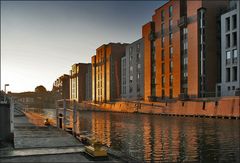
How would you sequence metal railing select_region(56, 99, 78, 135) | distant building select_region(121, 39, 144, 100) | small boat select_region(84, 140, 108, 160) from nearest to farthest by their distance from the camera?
1. small boat select_region(84, 140, 108, 160)
2. metal railing select_region(56, 99, 78, 135)
3. distant building select_region(121, 39, 144, 100)

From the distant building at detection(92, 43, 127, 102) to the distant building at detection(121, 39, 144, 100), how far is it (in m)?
6.97

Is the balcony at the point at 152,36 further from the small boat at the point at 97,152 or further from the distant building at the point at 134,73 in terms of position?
the small boat at the point at 97,152

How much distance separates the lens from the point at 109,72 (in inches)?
4958

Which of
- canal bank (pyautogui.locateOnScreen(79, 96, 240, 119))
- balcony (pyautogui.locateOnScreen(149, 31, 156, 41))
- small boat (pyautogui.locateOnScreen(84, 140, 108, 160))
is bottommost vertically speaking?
canal bank (pyautogui.locateOnScreen(79, 96, 240, 119))

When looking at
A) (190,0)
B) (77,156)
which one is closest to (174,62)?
(190,0)

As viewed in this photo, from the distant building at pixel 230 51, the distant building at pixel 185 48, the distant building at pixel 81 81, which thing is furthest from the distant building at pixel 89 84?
the distant building at pixel 230 51

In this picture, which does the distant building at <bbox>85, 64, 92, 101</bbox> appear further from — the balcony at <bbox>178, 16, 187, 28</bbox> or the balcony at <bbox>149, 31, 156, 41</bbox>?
the balcony at <bbox>178, 16, 187, 28</bbox>

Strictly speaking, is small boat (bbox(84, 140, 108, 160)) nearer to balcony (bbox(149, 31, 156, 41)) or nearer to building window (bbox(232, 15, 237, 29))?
building window (bbox(232, 15, 237, 29))

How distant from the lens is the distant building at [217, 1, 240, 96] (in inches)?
2190

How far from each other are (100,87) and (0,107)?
126974 mm

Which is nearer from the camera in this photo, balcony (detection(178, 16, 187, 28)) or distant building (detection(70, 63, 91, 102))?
balcony (detection(178, 16, 187, 28))

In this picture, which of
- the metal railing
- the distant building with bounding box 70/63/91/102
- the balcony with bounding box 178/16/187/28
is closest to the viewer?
the metal railing

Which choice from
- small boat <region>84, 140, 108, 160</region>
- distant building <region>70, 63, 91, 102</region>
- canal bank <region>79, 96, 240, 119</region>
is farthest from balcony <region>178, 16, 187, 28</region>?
distant building <region>70, 63, 91, 102</region>

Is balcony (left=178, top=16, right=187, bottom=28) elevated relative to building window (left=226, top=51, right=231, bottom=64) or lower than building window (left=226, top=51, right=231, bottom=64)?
elevated
